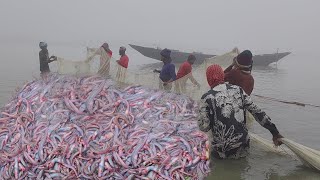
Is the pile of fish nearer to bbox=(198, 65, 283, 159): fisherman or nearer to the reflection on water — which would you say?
bbox=(198, 65, 283, 159): fisherman

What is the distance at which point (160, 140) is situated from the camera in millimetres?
5488

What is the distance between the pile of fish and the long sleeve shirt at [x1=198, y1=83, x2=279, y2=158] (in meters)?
0.28

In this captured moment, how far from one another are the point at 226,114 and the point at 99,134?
2.22 metres

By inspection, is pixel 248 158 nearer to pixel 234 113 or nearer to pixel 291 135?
Result: pixel 234 113

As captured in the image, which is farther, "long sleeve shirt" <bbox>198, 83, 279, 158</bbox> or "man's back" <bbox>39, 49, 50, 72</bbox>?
"man's back" <bbox>39, 49, 50, 72</bbox>

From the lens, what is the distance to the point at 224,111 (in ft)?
21.8

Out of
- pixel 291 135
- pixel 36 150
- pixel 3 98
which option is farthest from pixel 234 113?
pixel 3 98

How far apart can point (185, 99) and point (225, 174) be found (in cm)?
144

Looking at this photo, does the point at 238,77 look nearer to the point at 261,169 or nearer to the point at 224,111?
the point at 224,111

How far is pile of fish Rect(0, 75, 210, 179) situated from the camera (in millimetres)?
5238

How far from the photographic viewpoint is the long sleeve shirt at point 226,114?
6648 mm

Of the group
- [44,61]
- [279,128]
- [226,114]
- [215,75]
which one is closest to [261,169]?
[226,114]

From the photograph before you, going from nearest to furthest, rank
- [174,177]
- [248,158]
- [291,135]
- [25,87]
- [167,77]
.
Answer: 1. [174,177]
2. [25,87]
3. [248,158]
4. [167,77]
5. [291,135]

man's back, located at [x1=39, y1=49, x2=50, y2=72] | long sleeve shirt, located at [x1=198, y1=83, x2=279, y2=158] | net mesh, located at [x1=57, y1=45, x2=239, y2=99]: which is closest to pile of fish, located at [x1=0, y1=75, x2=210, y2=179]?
long sleeve shirt, located at [x1=198, y1=83, x2=279, y2=158]
